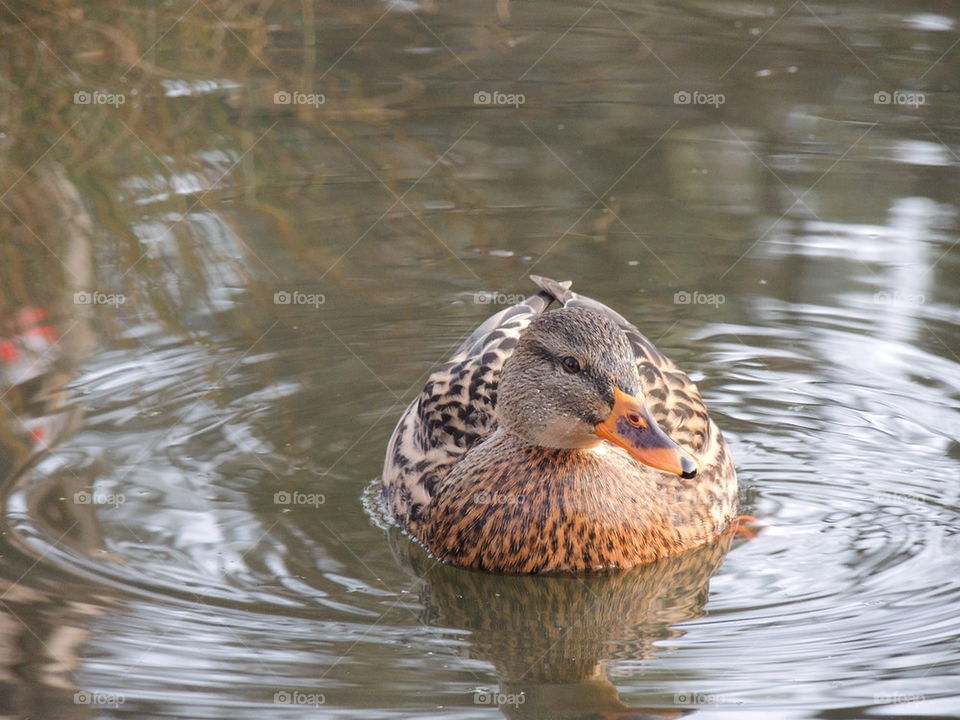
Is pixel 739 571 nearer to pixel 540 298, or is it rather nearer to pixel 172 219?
pixel 540 298

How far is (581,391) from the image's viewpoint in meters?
5.87

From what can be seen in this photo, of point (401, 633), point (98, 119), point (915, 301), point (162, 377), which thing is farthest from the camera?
point (98, 119)

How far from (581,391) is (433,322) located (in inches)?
99.6

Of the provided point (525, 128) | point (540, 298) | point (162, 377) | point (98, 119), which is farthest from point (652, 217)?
point (98, 119)

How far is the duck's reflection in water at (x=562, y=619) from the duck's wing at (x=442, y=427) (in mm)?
233

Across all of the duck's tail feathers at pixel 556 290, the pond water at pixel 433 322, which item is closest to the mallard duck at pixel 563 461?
the pond water at pixel 433 322

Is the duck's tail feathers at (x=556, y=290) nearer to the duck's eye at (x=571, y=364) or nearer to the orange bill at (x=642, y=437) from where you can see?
the duck's eye at (x=571, y=364)

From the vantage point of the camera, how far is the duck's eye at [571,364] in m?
5.89

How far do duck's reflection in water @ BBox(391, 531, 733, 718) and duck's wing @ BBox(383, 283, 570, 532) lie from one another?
23 centimetres

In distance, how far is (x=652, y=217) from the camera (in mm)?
9555

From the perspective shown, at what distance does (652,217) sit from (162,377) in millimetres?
3309

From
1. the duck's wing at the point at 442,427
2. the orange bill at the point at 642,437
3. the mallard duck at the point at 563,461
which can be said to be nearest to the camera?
the orange bill at the point at 642,437

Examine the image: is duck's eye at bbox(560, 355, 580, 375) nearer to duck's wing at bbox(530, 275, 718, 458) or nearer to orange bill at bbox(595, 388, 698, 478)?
orange bill at bbox(595, 388, 698, 478)

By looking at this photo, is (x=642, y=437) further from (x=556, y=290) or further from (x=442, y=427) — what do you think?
A: (x=556, y=290)
